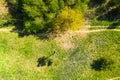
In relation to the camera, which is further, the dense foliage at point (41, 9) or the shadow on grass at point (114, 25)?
the shadow on grass at point (114, 25)

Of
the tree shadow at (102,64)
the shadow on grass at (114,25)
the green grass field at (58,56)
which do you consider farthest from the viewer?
the shadow on grass at (114,25)

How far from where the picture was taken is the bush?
48.8 metres

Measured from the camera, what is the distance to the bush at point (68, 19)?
1921 inches

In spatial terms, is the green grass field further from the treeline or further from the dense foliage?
the dense foliage

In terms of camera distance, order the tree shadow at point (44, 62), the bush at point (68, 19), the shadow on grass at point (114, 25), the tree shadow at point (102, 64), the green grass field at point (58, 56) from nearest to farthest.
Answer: the bush at point (68, 19) < the tree shadow at point (102, 64) < the green grass field at point (58, 56) < the tree shadow at point (44, 62) < the shadow on grass at point (114, 25)

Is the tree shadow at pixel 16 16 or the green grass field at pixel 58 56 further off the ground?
the tree shadow at pixel 16 16

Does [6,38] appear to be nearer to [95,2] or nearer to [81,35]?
[81,35]

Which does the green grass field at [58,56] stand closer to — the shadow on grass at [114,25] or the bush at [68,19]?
the shadow on grass at [114,25]

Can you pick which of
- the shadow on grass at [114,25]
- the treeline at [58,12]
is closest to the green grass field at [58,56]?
the shadow on grass at [114,25]

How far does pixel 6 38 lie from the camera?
51.3 meters

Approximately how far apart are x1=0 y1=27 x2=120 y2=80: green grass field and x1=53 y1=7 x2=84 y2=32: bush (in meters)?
2.21

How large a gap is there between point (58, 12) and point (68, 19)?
189cm

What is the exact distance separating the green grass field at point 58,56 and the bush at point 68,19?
2214 mm

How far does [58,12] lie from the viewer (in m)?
49.4
